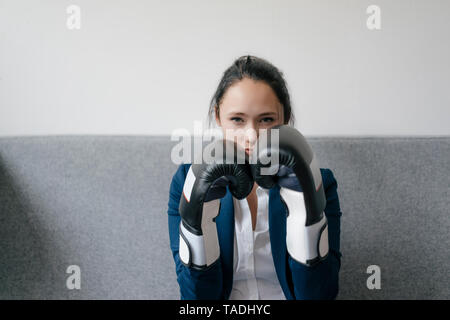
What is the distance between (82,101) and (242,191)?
0.70 m

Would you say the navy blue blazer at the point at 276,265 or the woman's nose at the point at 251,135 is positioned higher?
the woman's nose at the point at 251,135

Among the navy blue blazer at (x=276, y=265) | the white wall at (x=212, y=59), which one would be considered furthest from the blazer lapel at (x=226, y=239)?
the white wall at (x=212, y=59)

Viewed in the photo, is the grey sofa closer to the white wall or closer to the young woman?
the white wall

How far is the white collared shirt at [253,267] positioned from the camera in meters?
0.78

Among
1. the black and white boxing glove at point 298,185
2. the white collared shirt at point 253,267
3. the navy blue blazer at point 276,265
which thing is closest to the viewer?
the black and white boxing glove at point 298,185

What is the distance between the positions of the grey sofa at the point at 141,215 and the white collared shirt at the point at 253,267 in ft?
0.91

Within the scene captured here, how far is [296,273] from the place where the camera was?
66 cm

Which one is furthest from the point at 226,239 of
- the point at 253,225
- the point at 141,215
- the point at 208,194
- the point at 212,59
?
the point at 212,59

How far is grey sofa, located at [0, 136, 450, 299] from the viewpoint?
0.95m

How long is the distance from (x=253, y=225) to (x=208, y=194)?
0.25m

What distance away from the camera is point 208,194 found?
0.61 m

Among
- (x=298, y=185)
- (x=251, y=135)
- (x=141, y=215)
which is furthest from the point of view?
(x=141, y=215)

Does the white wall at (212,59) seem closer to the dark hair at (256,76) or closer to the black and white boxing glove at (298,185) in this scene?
the dark hair at (256,76)

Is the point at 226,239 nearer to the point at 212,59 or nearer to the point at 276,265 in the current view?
the point at 276,265
